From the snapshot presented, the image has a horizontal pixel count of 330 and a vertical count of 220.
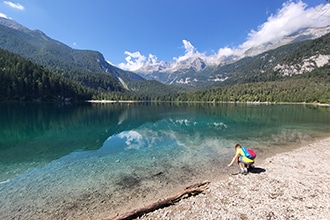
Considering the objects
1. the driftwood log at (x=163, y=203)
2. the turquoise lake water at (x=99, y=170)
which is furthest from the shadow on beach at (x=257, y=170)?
the driftwood log at (x=163, y=203)

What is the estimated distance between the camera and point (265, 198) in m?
12.1

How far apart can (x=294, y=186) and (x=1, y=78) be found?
533 feet

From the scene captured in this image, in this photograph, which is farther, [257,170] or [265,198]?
[257,170]

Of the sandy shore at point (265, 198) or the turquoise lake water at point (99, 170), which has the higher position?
the sandy shore at point (265, 198)

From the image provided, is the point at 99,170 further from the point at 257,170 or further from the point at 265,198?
the point at 257,170

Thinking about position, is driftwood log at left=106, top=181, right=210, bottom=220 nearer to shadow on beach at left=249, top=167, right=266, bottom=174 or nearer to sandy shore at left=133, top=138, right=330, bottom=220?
sandy shore at left=133, top=138, right=330, bottom=220

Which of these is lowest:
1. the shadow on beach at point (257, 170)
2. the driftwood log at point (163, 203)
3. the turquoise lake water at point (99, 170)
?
the turquoise lake water at point (99, 170)

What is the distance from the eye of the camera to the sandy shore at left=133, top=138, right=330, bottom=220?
1038cm

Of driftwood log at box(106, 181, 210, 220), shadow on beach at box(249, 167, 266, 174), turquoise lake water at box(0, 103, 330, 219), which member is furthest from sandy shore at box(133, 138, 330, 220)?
turquoise lake water at box(0, 103, 330, 219)

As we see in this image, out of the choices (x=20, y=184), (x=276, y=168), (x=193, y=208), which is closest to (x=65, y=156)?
(x=20, y=184)

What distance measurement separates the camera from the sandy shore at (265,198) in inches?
409

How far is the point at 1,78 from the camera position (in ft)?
415

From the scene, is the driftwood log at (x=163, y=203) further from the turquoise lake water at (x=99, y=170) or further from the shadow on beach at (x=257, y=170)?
the shadow on beach at (x=257, y=170)

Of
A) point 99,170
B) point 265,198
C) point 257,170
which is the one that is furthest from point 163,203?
point 257,170
